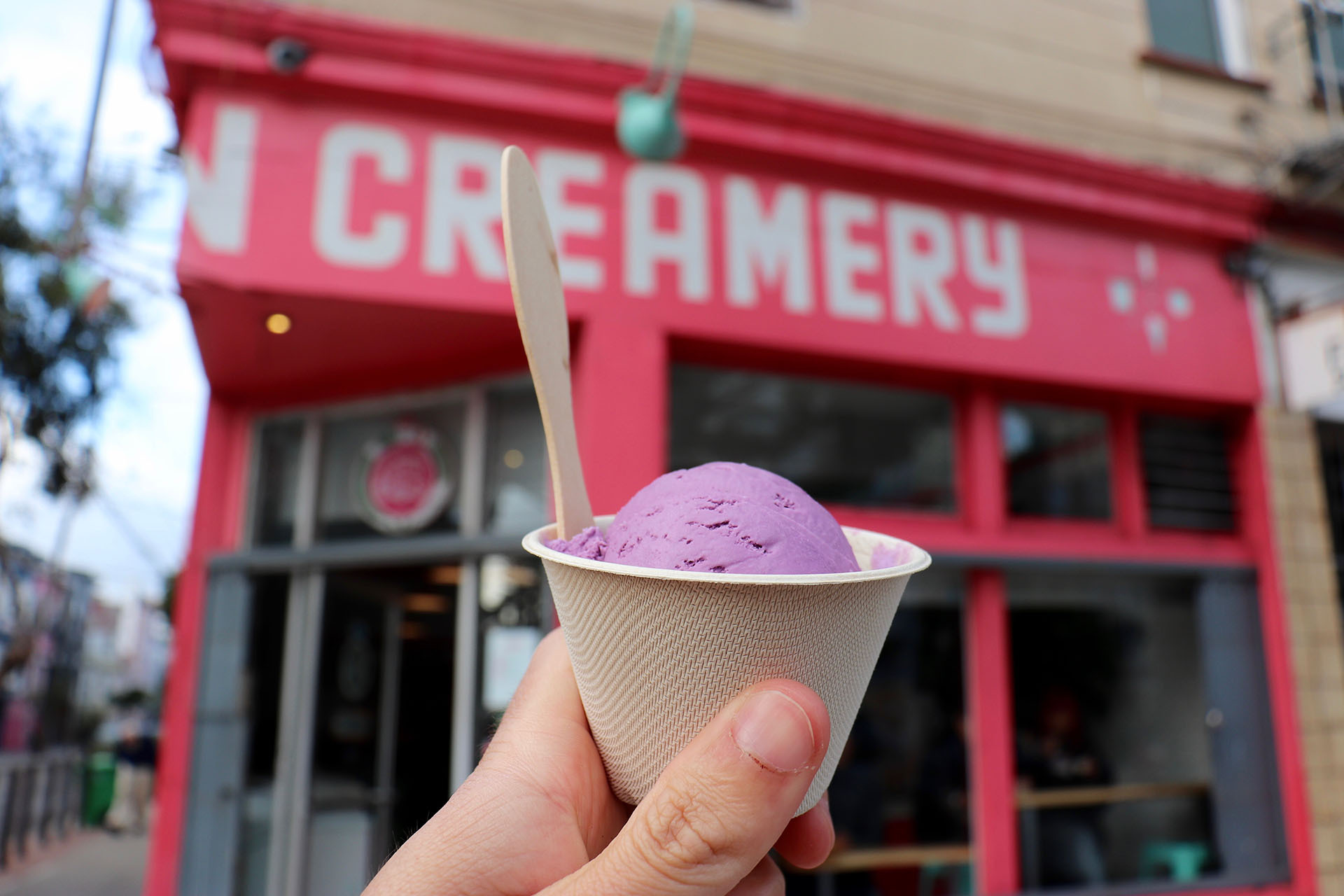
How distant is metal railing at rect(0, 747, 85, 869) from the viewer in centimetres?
1005

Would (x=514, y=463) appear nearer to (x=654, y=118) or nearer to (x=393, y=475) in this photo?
(x=393, y=475)

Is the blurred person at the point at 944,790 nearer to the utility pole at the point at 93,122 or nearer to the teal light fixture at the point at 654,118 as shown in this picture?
the teal light fixture at the point at 654,118

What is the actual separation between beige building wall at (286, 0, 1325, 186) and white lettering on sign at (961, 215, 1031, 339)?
810mm

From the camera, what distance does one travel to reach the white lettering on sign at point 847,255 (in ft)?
17.5

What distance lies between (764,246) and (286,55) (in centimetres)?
281

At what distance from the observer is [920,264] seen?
557 centimetres

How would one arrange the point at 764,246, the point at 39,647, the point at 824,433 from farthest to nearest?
1. the point at 39,647
2. the point at 824,433
3. the point at 764,246

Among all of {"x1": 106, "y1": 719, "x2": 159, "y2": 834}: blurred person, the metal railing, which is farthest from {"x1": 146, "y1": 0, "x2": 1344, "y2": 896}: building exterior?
{"x1": 106, "y1": 719, "x2": 159, "y2": 834}: blurred person

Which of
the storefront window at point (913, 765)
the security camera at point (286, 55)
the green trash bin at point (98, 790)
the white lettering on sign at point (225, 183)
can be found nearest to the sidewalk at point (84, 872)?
the green trash bin at point (98, 790)

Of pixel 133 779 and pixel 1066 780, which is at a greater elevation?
pixel 1066 780

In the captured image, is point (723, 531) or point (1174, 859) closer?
point (723, 531)

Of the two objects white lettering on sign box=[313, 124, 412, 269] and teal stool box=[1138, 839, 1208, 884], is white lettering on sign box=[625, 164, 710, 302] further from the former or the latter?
teal stool box=[1138, 839, 1208, 884]

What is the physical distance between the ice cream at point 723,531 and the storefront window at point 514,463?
3533 millimetres

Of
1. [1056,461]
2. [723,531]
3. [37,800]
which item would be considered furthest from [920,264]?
[37,800]
